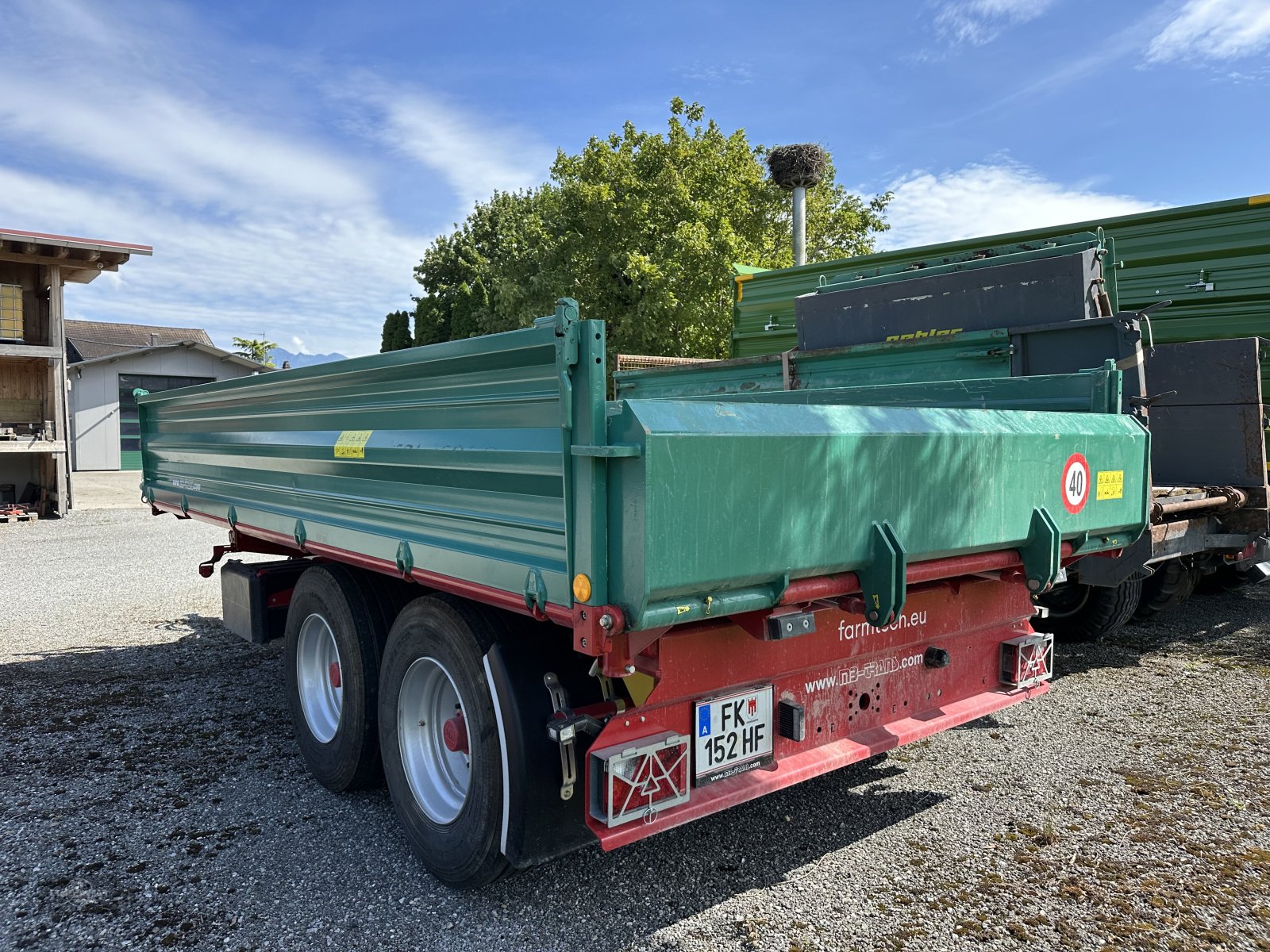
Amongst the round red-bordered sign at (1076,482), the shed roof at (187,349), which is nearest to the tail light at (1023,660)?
the round red-bordered sign at (1076,482)

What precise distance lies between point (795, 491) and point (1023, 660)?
1864 millimetres

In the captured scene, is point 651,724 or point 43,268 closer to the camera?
point 651,724

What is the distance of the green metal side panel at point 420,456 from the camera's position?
257 centimetres

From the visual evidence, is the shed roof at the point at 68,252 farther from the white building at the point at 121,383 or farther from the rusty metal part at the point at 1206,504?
the rusty metal part at the point at 1206,504

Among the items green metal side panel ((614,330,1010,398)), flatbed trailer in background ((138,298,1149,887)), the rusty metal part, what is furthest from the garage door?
the rusty metal part

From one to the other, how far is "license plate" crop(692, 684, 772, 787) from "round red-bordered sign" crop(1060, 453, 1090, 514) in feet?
4.87

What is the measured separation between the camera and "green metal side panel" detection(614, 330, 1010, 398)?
16.9 feet

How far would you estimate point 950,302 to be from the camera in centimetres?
559

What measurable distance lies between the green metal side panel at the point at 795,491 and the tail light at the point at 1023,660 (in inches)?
23.0

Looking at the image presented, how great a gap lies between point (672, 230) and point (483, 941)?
62.4 ft

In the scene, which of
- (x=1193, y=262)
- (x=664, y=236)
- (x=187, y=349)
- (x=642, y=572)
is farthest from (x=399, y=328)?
(x=642, y=572)

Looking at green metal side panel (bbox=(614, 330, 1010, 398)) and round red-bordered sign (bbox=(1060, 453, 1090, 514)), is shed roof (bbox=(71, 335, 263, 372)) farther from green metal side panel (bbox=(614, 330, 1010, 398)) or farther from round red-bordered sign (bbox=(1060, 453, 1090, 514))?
round red-bordered sign (bbox=(1060, 453, 1090, 514))

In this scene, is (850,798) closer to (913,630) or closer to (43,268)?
(913,630)

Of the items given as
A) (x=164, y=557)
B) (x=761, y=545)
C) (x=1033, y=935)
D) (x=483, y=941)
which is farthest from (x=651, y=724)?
(x=164, y=557)
